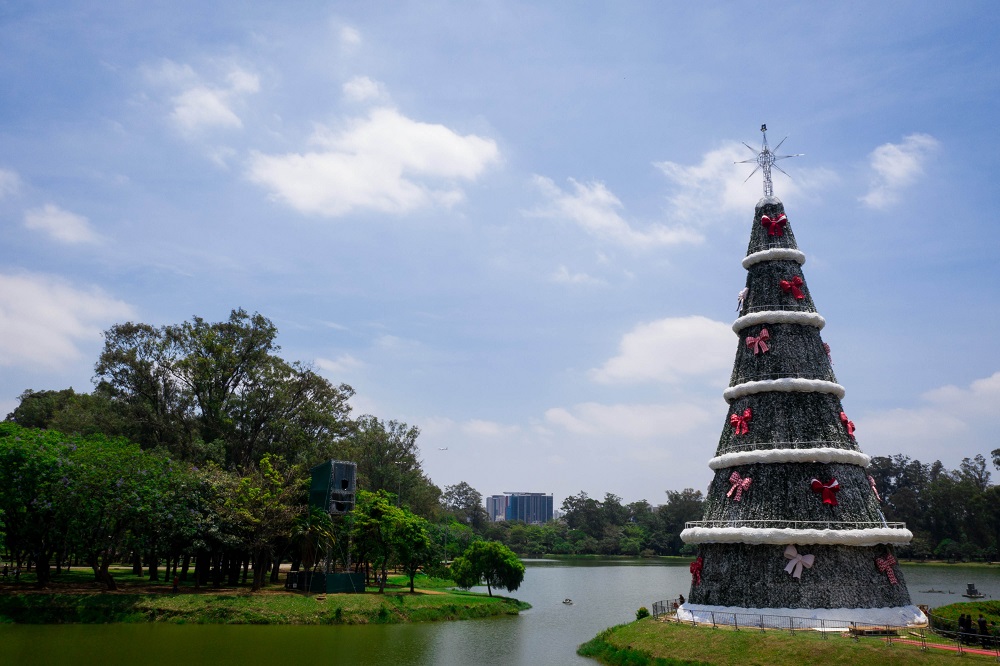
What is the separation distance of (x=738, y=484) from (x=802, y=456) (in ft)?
10.0

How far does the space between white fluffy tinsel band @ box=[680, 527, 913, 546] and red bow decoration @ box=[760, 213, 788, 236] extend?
49.0 feet

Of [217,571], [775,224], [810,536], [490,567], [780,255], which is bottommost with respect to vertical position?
[490,567]

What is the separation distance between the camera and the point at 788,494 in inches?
1168

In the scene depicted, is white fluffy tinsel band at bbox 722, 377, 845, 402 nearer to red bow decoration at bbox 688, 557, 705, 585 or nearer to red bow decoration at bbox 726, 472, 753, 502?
red bow decoration at bbox 726, 472, 753, 502

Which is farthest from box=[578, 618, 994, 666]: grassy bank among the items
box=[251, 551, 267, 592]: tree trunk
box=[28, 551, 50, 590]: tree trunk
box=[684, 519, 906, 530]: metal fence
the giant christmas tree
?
box=[28, 551, 50, 590]: tree trunk

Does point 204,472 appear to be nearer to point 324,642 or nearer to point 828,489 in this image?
point 324,642

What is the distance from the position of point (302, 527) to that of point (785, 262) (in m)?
35.1

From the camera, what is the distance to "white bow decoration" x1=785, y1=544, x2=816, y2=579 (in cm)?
2823

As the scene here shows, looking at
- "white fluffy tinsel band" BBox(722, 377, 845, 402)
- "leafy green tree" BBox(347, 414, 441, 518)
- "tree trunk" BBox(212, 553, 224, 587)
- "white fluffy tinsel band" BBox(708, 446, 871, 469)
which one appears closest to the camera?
"white fluffy tinsel band" BBox(708, 446, 871, 469)

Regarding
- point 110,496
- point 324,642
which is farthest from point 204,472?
point 324,642

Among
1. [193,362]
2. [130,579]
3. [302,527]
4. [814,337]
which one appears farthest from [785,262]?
[130,579]

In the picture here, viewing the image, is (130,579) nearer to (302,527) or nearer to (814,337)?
(302,527)

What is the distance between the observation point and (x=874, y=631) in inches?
1048

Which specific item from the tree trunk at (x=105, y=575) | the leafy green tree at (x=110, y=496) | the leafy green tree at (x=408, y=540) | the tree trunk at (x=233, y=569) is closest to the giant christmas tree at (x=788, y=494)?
the leafy green tree at (x=408, y=540)
